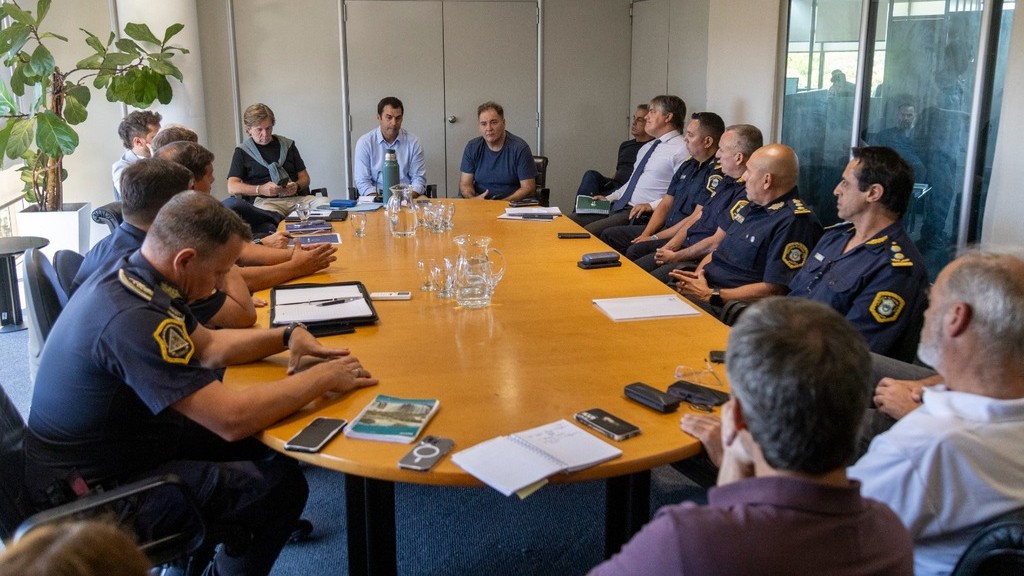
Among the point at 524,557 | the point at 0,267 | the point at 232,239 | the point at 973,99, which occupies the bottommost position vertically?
the point at 524,557

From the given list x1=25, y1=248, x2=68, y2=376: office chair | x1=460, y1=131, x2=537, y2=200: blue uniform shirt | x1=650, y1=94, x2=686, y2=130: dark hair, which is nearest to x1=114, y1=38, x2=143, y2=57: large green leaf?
x1=460, y1=131, x2=537, y2=200: blue uniform shirt

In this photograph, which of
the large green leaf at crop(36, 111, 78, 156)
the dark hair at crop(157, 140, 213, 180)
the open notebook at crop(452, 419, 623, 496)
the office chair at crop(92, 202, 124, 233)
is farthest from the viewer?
the large green leaf at crop(36, 111, 78, 156)

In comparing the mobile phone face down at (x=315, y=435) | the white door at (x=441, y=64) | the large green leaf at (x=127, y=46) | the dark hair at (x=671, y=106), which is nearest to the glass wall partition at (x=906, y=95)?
the dark hair at (x=671, y=106)

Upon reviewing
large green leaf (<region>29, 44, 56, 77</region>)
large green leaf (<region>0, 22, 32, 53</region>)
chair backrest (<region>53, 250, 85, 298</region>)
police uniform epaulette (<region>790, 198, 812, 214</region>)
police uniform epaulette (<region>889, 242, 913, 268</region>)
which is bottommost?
chair backrest (<region>53, 250, 85, 298</region>)

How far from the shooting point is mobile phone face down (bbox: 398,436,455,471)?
1.75 m

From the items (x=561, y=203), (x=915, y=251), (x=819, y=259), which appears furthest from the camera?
(x=561, y=203)

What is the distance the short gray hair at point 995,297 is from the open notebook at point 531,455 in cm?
80

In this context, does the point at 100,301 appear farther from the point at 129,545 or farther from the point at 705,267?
the point at 705,267

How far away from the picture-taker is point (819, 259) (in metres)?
3.40

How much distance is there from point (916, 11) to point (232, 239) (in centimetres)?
431

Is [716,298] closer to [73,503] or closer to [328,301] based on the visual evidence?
[328,301]

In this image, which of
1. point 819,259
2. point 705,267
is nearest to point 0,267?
point 705,267

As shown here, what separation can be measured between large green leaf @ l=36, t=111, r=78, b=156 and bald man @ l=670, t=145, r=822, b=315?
385cm

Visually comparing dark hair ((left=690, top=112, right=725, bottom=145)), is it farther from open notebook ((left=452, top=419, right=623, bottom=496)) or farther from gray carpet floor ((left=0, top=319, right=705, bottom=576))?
open notebook ((left=452, top=419, right=623, bottom=496))
